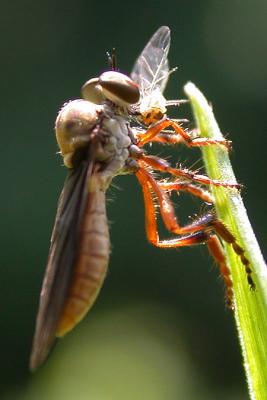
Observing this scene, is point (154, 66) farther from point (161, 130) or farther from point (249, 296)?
point (249, 296)

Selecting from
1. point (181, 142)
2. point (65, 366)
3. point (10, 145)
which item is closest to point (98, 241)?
point (181, 142)

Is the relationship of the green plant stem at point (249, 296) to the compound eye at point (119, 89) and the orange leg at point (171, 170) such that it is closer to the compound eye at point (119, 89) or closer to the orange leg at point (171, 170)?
the orange leg at point (171, 170)

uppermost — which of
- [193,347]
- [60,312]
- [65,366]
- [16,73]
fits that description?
[60,312]

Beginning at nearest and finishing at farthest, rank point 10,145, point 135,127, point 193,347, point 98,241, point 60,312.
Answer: point 60,312
point 98,241
point 135,127
point 193,347
point 10,145

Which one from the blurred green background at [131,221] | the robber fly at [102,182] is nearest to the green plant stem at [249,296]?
the robber fly at [102,182]

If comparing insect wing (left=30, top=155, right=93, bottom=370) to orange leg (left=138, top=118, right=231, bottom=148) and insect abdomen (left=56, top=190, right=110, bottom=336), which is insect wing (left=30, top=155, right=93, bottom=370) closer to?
insect abdomen (left=56, top=190, right=110, bottom=336)

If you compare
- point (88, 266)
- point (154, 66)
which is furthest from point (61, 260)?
point (154, 66)

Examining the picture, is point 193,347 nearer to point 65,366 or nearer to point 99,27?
point 65,366
